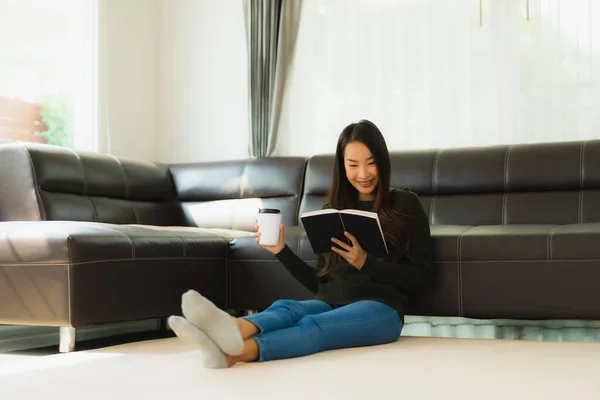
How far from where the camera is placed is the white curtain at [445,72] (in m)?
4.24

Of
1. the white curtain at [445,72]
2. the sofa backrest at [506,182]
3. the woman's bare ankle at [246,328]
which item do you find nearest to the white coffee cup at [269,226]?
the woman's bare ankle at [246,328]

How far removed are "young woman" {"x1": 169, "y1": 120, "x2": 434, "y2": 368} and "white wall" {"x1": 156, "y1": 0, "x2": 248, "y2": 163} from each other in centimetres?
245

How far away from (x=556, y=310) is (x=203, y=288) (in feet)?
4.75

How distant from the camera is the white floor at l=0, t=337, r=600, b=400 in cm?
183

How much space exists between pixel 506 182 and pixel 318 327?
174 centimetres

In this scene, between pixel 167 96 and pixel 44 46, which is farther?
pixel 167 96

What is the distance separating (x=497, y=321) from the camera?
377 cm

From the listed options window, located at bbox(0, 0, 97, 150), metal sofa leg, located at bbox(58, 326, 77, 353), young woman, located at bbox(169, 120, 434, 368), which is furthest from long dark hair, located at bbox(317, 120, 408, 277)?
window, located at bbox(0, 0, 97, 150)

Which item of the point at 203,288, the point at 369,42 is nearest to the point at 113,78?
the point at 369,42

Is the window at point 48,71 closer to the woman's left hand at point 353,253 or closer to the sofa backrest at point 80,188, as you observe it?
the sofa backrest at point 80,188

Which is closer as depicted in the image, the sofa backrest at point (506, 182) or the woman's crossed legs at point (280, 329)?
the woman's crossed legs at point (280, 329)

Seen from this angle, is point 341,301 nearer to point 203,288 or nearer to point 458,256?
point 458,256

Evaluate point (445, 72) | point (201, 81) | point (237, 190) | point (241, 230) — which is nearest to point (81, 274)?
point (241, 230)

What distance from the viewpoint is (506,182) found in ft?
12.4
